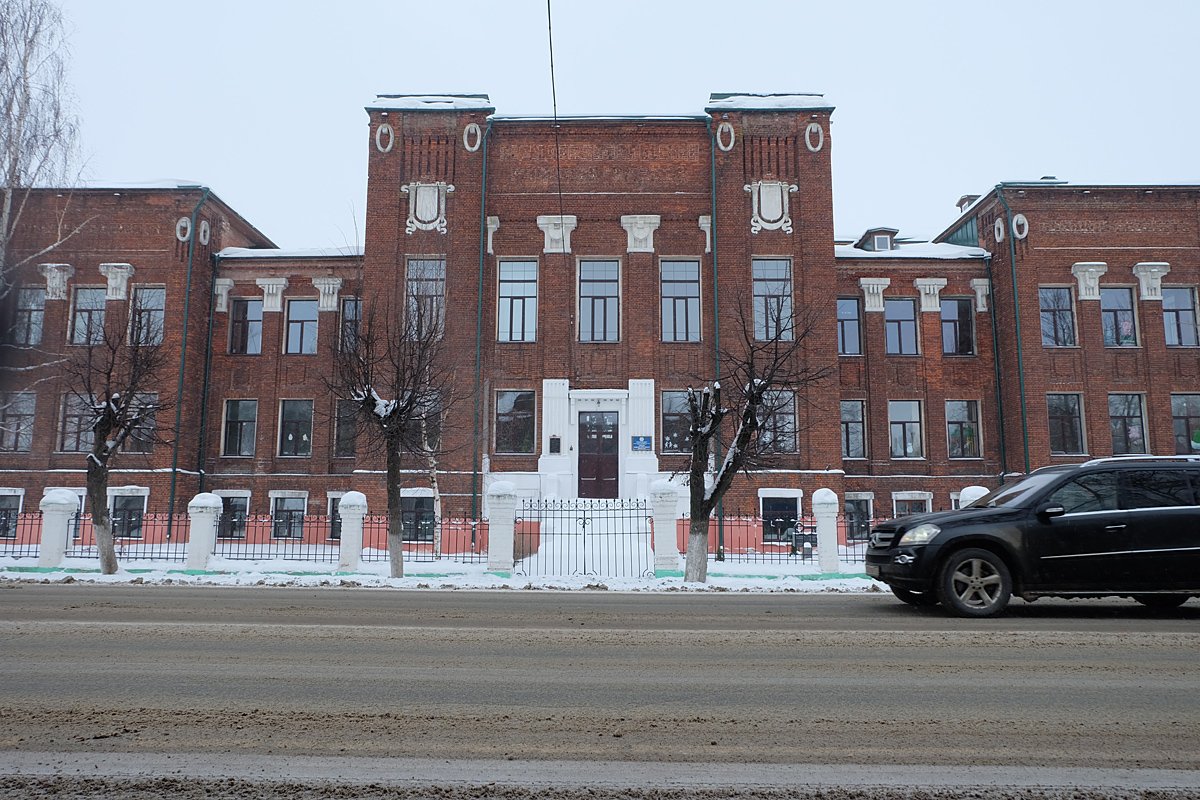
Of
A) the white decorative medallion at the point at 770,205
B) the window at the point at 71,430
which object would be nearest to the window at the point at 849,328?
the white decorative medallion at the point at 770,205

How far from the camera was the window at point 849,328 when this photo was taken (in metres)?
32.6

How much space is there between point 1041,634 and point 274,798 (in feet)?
23.4

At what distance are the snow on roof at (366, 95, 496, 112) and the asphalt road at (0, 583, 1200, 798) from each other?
923 inches

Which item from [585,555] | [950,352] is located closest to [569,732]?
[585,555]

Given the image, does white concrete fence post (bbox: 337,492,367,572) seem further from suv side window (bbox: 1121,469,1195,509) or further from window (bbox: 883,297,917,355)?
window (bbox: 883,297,917,355)

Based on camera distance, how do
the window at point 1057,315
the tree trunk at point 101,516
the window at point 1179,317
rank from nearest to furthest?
the tree trunk at point 101,516
the window at point 1057,315
the window at point 1179,317

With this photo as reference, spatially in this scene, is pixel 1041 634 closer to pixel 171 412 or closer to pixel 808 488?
pixel 808 488

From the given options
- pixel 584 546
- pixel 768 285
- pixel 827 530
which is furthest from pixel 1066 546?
pixel 768 285

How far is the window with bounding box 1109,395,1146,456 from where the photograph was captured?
30.7 metres

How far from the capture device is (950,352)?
107 feet

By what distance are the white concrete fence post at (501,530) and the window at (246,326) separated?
1879cm

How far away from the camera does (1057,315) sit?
31.3 metres

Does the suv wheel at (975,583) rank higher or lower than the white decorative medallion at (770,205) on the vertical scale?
lower

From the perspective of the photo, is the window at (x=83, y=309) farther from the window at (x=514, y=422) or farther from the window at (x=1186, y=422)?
the window at (x=1186, y=422)
